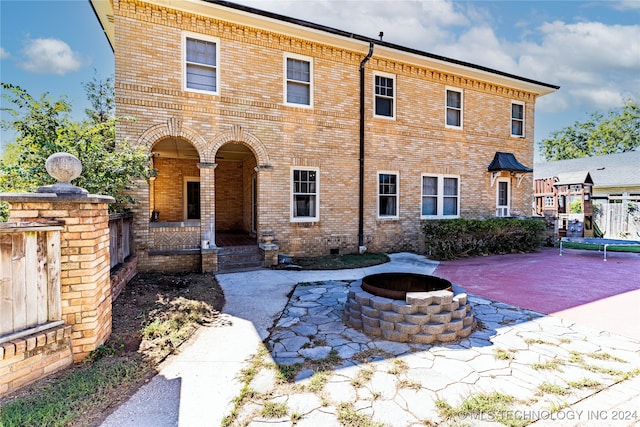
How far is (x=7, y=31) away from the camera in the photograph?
12586 millimetres

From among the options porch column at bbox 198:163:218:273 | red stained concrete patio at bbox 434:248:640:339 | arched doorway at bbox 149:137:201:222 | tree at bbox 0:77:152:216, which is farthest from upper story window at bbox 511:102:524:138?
tree at bbox 0:77:152:216

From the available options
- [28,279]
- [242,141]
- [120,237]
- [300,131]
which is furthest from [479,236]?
[28,279]

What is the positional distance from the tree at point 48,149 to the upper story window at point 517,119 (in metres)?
14.7

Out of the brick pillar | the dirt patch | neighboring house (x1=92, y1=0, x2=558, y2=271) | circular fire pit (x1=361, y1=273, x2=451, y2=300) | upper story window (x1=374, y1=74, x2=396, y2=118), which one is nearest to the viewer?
the dirt patch

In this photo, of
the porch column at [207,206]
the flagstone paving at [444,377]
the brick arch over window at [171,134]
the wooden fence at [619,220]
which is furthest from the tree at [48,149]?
the wooden fence at [619,220]

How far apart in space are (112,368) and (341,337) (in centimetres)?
255

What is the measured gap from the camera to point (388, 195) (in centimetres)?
1098

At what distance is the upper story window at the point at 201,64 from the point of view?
819cm

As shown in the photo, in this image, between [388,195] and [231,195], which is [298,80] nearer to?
[388,195]

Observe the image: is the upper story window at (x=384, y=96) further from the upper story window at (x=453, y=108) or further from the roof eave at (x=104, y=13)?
the roof eave at (x=104, y=13)

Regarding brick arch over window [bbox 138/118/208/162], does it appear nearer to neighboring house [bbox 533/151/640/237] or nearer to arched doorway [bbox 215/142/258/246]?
arched doorway [bbox 215/142/258/246]

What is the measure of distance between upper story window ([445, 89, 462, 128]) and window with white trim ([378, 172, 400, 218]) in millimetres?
3495

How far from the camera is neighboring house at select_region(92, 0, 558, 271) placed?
25.8 feet

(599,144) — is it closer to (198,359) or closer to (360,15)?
(360,15)
